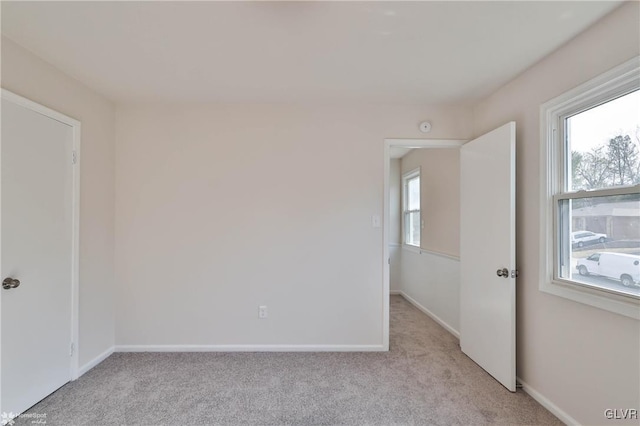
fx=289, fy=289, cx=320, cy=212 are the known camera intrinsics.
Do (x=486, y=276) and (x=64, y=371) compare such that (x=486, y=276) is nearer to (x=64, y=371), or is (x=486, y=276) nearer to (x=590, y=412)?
(x=590, y=412)

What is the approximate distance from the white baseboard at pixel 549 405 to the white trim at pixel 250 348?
1.13m

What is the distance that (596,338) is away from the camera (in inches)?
65.2

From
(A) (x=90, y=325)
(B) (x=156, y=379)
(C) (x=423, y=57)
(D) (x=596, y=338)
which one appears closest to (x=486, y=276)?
(D) (x=596, y=338)

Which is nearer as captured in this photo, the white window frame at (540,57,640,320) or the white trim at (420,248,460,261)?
the white window frame at (540,57,640,320)

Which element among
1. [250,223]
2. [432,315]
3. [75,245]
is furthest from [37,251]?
[432,315]

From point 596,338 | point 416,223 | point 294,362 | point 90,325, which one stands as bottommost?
point 294,362

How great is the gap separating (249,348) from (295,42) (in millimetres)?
2653

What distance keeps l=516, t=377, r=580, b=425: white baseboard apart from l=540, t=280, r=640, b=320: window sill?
0.73m

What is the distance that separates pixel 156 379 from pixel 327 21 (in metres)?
2.85

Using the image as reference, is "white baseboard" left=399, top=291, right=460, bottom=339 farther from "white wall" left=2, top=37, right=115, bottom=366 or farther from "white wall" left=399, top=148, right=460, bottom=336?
"white wall" left=2, top=37, right=115, bottom=366

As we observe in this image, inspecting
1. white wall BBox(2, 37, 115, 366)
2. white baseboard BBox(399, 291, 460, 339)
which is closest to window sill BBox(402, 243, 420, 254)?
white baseboard BBox(399, 291, 460, 339)

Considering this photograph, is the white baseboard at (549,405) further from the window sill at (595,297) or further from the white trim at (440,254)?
the white trim at (440,254)

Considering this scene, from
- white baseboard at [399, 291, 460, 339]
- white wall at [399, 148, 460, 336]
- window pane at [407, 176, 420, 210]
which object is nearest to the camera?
white baseboard at [399, 291, 460, 339]

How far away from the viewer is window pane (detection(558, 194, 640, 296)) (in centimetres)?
152
